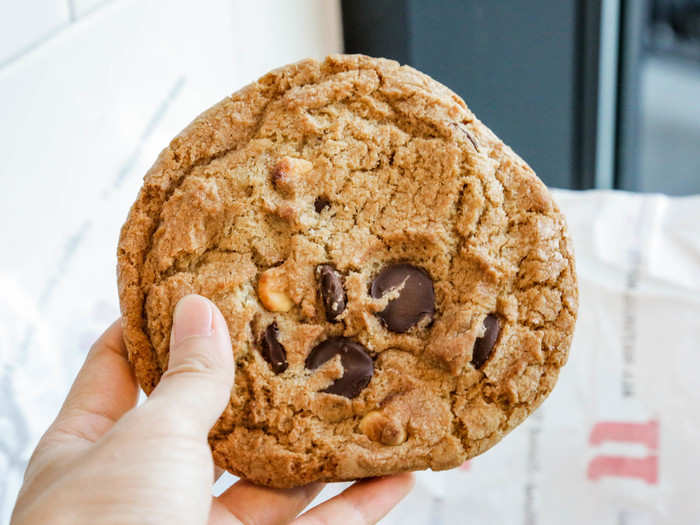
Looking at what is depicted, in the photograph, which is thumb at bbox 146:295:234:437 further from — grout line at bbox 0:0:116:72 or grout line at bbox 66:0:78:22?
grout line at bbox 66:0:78:22

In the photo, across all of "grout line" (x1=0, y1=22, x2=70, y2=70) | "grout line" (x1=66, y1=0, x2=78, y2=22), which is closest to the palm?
"grout line" (x1=0, y1=22, x2=70, y2=70)

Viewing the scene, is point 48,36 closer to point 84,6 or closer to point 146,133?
point 84,6

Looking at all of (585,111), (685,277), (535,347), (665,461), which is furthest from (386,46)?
(535,347)

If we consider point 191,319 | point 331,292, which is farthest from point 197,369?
point 331,292

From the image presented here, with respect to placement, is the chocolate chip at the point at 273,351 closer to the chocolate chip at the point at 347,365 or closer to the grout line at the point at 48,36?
the chocolate chip at the point at 347,365

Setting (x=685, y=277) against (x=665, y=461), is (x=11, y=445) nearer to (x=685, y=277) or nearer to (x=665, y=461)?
(x=665, y=461)

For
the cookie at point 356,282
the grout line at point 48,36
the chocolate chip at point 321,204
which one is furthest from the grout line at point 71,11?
the chocolate chip at point 321,204
